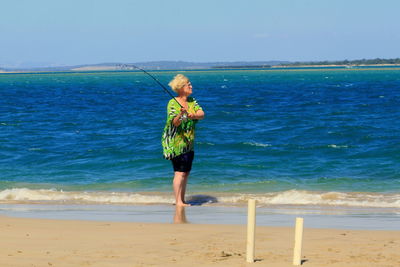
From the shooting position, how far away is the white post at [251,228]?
19.8ft

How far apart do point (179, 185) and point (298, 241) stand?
4170mm

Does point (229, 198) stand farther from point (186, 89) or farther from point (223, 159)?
point (223, 159)

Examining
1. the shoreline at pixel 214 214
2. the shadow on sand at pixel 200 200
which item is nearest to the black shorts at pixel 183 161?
the shoreline at pixel 214 214

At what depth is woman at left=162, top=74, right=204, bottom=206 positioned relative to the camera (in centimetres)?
944

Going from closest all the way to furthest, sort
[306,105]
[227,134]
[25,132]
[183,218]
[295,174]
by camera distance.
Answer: [183,218], [295,174], [227,134], [25,132], [306,105]

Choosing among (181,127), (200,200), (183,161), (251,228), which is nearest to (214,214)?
(183,161)

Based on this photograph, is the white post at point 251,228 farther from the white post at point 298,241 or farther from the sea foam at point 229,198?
the sea foam at point 229,198

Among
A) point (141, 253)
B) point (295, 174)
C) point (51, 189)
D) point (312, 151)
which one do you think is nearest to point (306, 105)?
point (312, 151)

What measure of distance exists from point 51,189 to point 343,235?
259 inches

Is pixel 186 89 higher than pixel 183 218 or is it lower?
higher

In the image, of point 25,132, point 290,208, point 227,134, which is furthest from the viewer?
point 25,132

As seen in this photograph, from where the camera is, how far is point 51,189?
13.0m

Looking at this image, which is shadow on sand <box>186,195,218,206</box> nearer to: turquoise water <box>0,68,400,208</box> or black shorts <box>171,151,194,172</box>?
turquoise water <box>0,68,400,208</box>

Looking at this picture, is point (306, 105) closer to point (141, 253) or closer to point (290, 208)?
point (290, 208)
